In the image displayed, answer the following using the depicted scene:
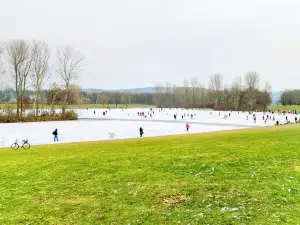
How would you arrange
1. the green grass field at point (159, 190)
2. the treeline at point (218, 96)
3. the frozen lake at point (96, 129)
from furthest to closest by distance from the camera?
the treeline at point (218, 96) < the frozen lake at point (96, 129) < the green grass field at point (159, 190)

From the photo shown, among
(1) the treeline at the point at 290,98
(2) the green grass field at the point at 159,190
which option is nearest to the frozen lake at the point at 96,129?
(2) the green grass field at the point at 159,190

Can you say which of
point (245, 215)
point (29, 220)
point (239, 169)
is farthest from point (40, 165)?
point (245, 215)

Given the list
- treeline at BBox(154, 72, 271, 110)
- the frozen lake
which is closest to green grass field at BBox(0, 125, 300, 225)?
the frozen lake

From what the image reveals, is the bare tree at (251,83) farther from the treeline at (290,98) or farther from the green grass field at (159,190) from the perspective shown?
the green grass field at (159,190)

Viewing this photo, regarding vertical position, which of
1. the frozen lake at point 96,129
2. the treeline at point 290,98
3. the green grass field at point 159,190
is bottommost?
the frozen lake at point 96,129

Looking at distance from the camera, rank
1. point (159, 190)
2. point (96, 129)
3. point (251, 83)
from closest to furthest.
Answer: point (159, 190), point (96, 129), point (251, 83)

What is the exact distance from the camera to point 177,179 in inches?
315

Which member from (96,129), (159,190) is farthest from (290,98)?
(159,190)

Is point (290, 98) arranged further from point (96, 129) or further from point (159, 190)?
point (159, 190)

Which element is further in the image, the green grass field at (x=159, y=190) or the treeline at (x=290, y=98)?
the treeline at (x=290, y=98)

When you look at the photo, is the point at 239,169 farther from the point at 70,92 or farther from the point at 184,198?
the point at 70,92

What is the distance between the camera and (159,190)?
7117mm

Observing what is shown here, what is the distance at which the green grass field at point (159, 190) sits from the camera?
553 centimetres

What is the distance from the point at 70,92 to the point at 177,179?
59992 millimetres
